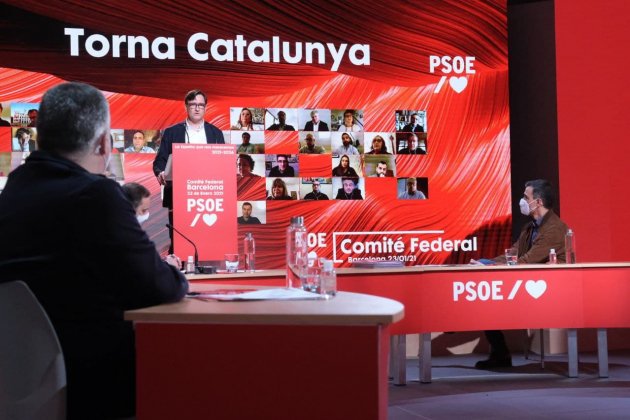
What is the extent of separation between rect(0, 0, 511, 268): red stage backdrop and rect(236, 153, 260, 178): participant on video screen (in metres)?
0.04

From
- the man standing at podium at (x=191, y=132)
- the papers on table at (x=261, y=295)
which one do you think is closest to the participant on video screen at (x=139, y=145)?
the man standing at podium at (x=191, y=132)

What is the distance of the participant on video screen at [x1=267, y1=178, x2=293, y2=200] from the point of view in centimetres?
665

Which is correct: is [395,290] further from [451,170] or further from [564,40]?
[564,40]

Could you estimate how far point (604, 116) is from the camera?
717cm

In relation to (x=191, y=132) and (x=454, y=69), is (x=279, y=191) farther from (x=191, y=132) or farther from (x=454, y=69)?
(x=454, y=69)

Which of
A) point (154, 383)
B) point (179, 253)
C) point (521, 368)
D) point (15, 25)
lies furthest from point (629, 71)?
point (154, 383)

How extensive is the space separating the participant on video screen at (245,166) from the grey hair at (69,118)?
4576 mm

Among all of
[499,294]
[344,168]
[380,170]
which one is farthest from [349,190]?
[499,294]

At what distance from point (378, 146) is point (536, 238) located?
150 cm

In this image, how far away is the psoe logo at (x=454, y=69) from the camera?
6.98m

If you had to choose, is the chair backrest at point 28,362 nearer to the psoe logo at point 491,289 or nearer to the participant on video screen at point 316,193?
the psoe logo at point 491,289

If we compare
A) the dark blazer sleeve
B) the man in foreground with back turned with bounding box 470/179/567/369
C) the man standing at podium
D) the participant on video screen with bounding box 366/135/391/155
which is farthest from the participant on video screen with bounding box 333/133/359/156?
the dark blazer sleeve

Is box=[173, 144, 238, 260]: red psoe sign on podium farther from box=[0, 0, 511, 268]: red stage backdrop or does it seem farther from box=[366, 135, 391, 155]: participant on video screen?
box=[366, 135, 391, 155]: participant on video screen

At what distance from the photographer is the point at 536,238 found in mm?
6199
